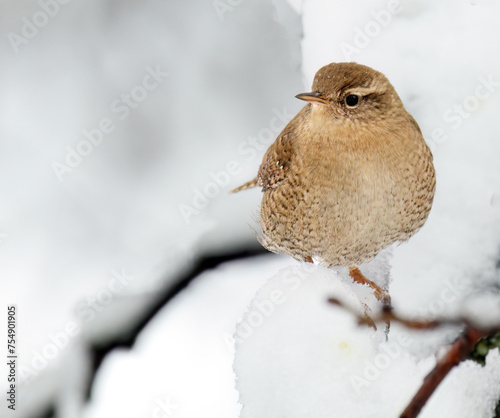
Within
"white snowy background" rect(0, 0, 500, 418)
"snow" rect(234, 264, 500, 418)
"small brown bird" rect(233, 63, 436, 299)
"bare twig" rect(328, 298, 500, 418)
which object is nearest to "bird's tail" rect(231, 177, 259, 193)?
"white snowy background" rect(0, 0, 500, 418)

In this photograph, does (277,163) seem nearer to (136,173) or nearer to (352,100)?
(352,100)

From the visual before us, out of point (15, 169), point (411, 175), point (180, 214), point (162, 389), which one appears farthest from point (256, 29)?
point (162, 389)

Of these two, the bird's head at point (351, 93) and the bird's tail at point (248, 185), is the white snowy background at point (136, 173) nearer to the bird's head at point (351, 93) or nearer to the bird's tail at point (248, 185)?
the bird's tail at point (248, 185)

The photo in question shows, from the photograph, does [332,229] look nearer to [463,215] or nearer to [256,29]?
[463,215]

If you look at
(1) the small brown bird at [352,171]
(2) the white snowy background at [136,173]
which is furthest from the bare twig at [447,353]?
(2) the white snowy background at [136,173]

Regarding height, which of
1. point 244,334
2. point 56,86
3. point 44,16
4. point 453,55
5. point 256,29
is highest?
point 44,16

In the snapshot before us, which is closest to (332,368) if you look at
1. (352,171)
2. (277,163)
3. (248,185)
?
(352,171)

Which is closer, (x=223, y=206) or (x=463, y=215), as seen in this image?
(x=463, y=215)
